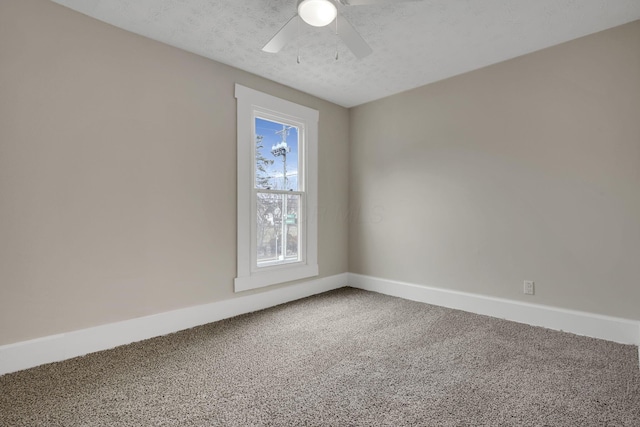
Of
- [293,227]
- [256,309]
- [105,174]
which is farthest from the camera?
[293,227]

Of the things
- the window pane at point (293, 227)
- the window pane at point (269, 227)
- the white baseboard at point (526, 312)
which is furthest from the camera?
the window pane at point (293, 227)

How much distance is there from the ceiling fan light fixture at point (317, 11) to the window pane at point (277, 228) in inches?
76.0

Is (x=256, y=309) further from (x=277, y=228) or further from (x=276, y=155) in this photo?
(x=276, y=155)

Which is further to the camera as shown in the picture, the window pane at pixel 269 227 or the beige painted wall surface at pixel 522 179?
the window pane at pixel 269 227

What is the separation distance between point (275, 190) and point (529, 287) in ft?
8.95

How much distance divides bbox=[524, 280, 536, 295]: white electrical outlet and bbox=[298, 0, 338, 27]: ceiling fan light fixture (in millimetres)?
2812

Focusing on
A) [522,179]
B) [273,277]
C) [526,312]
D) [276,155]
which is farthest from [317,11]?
[526,312]

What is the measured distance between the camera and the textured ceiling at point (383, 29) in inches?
87.6

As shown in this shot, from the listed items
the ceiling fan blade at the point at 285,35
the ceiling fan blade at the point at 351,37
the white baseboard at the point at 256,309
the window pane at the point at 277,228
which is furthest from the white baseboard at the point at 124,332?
the ceiling fan blade at the point at 351,37

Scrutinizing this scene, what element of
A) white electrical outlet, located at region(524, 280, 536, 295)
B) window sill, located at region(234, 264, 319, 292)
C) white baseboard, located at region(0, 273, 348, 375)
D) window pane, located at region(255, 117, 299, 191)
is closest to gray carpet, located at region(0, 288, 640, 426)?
white baseboard, located at region(0, 273, 348, 375)

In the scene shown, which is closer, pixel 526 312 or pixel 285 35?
pixel 285 35

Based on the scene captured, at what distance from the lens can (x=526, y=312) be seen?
9.58ft

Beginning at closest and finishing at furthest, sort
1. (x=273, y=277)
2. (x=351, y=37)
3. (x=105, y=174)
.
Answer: (x=351, y=37), (x=105, y=174), (x=273, y=277)

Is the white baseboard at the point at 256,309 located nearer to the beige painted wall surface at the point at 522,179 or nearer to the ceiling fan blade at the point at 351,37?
the beige painted wall surface at the point at 522,179
